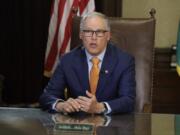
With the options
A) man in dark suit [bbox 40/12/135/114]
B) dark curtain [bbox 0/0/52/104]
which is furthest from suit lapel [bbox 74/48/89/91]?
dark curtain [bbox 0/0/52/104]

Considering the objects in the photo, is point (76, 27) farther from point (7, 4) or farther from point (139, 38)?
point (7, 4)

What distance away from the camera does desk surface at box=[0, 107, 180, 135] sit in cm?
217

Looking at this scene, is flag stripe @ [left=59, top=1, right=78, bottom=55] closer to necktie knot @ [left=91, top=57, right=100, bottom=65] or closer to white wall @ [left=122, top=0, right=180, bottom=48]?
white wall @ [left=122, top=0, right=180, bottom=48]

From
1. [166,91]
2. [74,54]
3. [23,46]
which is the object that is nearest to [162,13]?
[166,91]

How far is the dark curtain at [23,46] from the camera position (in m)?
5.46

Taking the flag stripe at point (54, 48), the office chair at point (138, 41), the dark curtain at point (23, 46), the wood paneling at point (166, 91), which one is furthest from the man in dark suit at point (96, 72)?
the dark curtain at point (23, 46)

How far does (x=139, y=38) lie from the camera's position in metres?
3.17

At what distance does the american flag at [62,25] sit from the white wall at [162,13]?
0.63 metres

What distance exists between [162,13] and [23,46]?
5.56 ft

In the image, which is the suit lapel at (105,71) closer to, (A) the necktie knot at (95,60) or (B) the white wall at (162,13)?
(A) the necktie knot at (95,60)

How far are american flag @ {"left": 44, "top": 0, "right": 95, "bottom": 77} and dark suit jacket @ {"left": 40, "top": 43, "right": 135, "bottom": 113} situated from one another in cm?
141

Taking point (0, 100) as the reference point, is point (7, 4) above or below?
above

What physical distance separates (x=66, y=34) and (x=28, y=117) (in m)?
1.95

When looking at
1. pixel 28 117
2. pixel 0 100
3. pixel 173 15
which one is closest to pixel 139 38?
pixel 28 117
